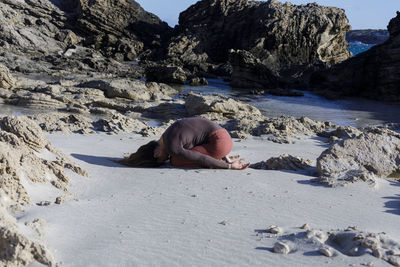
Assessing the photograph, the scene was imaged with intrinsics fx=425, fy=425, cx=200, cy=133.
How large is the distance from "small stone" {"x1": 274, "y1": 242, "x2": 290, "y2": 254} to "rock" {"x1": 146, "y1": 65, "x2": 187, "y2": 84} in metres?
18.5

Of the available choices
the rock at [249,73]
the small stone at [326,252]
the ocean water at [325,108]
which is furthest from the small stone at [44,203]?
the rock at [249,73]

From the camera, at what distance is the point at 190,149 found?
15.2ft

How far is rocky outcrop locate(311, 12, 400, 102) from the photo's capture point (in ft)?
56.4

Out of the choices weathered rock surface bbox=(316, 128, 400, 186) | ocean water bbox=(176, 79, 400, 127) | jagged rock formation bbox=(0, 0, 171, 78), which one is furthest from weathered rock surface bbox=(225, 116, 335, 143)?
jagged rock formation bbox=(0, 0, 171, 78)

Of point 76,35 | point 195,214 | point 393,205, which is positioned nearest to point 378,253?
point 195,214

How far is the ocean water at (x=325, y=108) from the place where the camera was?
42.8 ft

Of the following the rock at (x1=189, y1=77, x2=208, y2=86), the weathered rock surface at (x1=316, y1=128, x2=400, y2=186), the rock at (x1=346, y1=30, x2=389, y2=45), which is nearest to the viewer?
the weathered rock surface at (x1=316, y1=128, x2=400, y2=186)

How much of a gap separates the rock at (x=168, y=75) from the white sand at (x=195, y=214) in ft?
52.4

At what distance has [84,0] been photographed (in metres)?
31.9

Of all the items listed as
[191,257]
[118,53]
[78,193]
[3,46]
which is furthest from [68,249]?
[118,53]

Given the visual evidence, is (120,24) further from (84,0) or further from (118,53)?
(118,53)

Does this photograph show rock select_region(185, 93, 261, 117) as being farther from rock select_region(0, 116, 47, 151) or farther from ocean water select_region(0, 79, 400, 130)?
rock select_region(0, 116, 47, 151)

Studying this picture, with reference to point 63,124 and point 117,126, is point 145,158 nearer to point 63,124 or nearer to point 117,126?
point 117,126

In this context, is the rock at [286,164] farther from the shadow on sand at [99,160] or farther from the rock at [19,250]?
the rock at [19,250]
